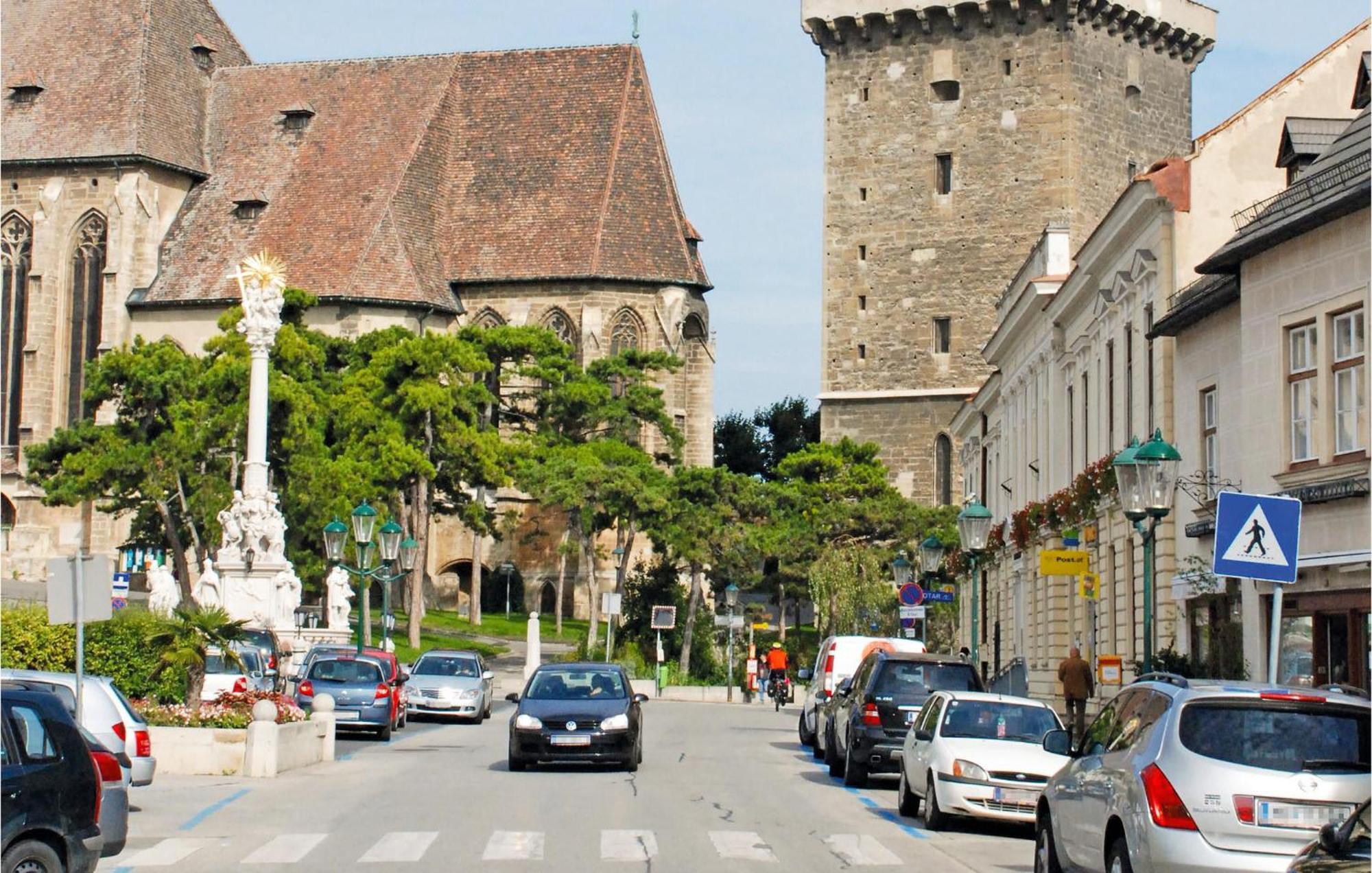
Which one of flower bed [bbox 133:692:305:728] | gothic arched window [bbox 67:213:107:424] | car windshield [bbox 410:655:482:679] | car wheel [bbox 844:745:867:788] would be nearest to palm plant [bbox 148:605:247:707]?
flower bed [bbox 133:692:305:728]

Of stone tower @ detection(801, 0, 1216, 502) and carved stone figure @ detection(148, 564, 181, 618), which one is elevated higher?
stone tower @ detection(801, 0, 1216, 502)

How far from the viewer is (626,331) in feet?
264

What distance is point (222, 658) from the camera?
32.2 m

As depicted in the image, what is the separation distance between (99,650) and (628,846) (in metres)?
15.6

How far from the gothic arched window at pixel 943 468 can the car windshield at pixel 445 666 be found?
32.6 m

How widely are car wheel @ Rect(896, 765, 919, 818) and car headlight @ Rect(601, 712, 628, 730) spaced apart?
18.8 feet

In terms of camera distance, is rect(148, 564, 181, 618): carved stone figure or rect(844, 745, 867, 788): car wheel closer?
rect(844, 745, 867, 788): car wheel

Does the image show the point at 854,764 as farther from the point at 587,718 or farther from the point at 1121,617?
the point at 1121,617

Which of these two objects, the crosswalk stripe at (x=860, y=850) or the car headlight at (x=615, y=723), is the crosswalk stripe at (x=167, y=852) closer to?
the crosswalk stripe at (x=860, y=850)

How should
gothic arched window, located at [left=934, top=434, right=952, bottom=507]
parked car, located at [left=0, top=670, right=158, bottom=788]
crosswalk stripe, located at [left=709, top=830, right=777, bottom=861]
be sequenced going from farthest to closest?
gothic arched window, located at [left=934, top=434, right=952, bottom=507] → parked car, located at [left=0, top=670, right=158, bottom=788] → crosswalk stripe, located at [left=709, top=830, right=777, bottom=861]

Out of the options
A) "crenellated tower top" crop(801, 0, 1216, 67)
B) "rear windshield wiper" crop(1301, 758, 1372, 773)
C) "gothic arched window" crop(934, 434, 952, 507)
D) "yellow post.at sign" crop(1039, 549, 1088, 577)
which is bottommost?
"rear windshield wiper" crop(1301, 758, 1372, 773)

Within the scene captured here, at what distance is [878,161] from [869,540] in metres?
12.9

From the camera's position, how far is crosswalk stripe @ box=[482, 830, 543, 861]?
15.9 meters

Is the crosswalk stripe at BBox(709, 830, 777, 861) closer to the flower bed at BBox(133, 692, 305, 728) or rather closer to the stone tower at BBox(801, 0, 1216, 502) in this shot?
the flower bed at BBox(133, 692, 305, 728)
